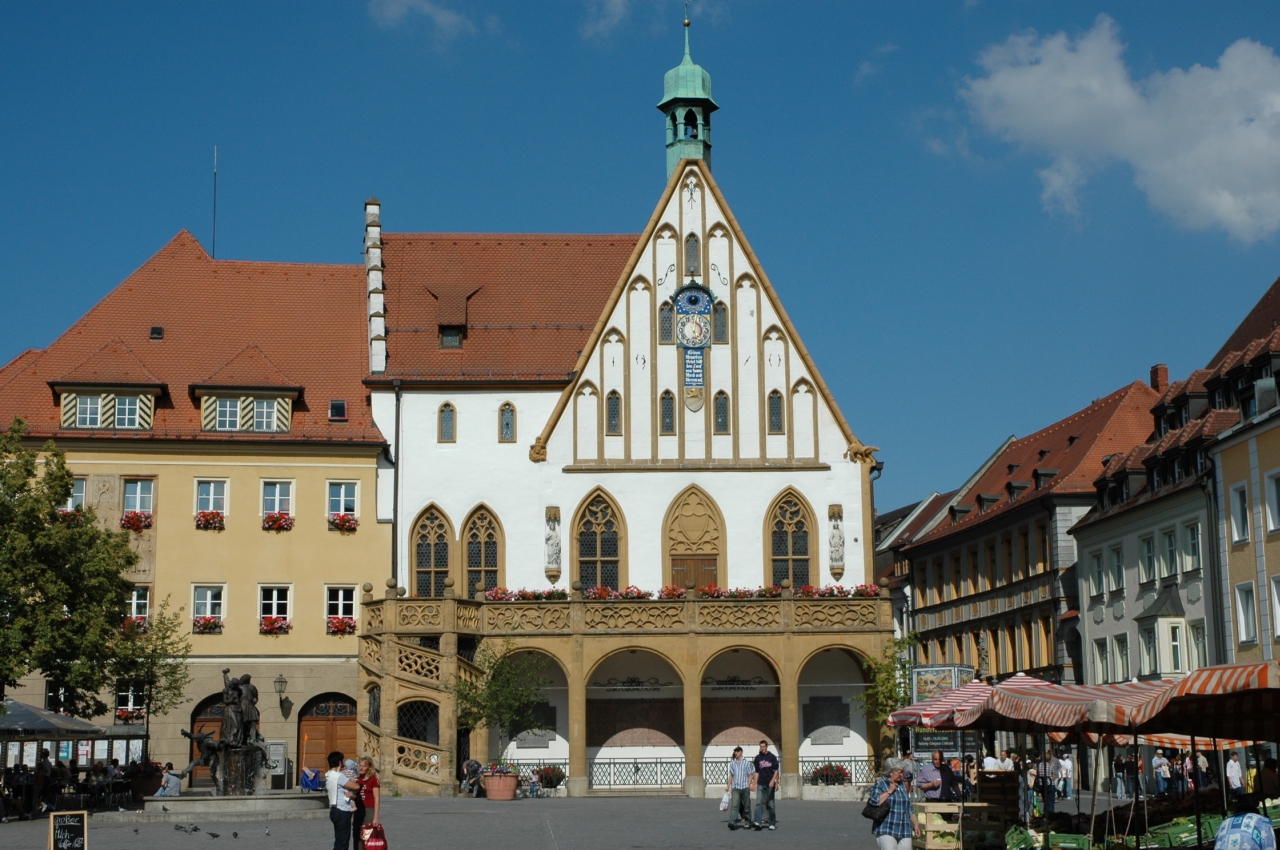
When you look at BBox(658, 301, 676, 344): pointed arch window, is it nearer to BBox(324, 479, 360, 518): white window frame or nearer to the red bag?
BBox(324, 479, 360, 518): white window frame

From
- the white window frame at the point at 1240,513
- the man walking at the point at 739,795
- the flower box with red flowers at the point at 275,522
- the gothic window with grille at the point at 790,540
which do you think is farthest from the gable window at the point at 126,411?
the white window frame at the point at 1240,513

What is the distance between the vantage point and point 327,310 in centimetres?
5150

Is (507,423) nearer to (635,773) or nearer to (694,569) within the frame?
(694,569)

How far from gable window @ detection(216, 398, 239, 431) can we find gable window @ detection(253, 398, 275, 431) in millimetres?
514

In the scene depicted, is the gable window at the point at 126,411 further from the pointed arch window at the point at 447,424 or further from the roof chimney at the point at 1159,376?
the roof chimney at the point at 1159,376

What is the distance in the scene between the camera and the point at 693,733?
145ft

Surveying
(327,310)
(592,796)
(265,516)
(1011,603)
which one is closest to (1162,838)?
(592,796)

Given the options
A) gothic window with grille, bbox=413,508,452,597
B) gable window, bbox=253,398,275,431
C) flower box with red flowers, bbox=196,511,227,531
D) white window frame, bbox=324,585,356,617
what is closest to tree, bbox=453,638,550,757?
gothic window with grille, bbox=413,508,452,597

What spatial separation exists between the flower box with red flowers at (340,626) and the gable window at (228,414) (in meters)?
6.04

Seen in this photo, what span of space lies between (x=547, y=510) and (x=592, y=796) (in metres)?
7.95

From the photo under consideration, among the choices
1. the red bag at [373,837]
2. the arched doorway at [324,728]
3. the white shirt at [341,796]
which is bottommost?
the red bag at [373,837]

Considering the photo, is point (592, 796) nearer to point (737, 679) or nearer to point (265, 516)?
point (737, 679)

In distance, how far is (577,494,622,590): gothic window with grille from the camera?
46.9m

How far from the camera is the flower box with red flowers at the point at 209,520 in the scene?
46.3 meters
